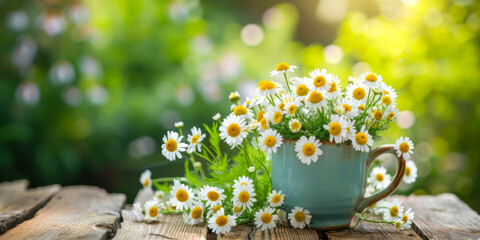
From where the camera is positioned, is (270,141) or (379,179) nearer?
(270,141)

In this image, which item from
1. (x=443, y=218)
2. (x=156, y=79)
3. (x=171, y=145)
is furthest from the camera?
(x=156, y=79)

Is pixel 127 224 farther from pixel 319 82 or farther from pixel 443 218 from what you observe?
pixel 443 218

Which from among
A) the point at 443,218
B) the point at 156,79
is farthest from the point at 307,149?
the point at 156,79

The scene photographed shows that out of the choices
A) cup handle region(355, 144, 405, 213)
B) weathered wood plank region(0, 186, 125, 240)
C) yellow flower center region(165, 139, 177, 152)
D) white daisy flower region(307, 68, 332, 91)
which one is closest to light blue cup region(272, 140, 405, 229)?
cup handle region(355, 144, 405, 213)

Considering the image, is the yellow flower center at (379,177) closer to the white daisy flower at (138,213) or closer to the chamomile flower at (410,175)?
the chamomile flower at (410,175)

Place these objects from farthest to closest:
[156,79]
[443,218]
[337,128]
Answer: [156,79], [443,218], [337,128]

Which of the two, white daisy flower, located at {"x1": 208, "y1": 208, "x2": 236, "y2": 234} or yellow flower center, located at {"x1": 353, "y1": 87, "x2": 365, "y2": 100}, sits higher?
yellow flower center, located at {"x1": 353, "y1": 87, "x2": 365, "y2": 100}

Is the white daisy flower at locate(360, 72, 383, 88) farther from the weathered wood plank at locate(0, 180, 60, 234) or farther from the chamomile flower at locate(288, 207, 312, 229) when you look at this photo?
the weathered wood plank at locate(0, 180, 60, 234)
